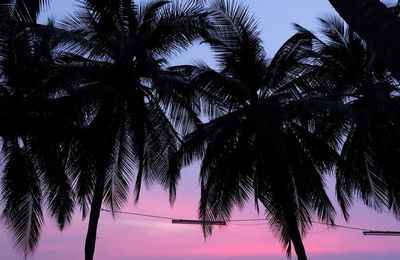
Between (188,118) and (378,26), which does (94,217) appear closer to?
(188,118)

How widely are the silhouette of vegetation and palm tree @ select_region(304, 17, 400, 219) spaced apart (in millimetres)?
46

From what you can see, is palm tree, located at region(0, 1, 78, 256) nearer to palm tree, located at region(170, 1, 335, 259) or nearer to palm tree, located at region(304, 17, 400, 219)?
palm tree, located at region(170, 1, 335, 259)

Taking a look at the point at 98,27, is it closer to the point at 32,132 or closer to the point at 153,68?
the point at 153,68

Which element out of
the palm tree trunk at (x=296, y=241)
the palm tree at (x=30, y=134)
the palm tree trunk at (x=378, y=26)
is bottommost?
the palm tree trunk at (x=296, y=241)

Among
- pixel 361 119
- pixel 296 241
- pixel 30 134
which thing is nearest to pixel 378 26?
pixel 361 119

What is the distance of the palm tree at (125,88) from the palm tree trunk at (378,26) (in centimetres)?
1105

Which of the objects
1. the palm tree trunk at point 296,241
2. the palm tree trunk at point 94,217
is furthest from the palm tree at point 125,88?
the palm tree trunk at point 296,241

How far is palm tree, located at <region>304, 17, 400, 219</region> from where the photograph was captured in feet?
47.1

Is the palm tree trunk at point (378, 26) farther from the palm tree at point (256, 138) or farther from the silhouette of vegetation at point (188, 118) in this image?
the palm tree at point (256, 138)

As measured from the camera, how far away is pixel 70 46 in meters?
14.1

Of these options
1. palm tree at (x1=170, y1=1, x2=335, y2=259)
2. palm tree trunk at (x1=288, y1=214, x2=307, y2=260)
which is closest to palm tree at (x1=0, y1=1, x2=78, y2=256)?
palm tree at (x1=170, y1=1, x2=335, y2=259)

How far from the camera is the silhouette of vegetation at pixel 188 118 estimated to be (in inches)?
570

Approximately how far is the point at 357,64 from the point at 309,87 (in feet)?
6.80

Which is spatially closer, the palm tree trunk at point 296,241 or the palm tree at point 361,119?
the palm tree at point 361,119
